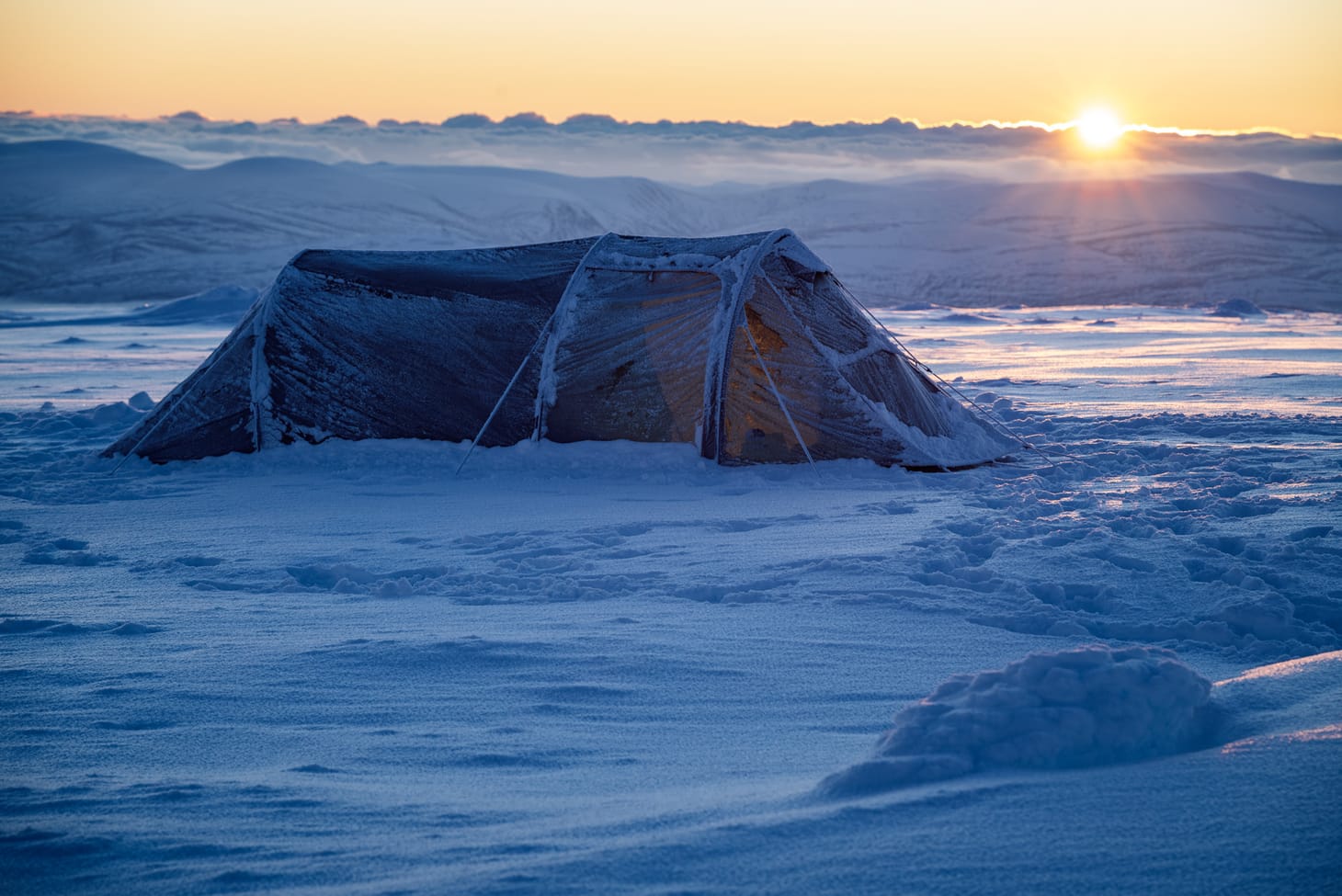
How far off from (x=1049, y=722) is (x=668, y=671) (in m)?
1.45

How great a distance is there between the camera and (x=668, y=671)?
382cm

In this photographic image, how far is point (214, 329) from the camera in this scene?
20156 millimetres

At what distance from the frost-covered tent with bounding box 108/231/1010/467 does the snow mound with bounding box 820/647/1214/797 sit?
4.75 metres

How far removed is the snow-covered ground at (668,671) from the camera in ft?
7.72

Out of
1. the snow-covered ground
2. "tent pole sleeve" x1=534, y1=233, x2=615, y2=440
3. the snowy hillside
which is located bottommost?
the snow-covered ground

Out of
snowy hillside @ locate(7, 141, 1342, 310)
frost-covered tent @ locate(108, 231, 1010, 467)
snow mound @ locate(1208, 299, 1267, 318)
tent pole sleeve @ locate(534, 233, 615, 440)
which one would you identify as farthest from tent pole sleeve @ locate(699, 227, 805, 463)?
snowy hillside @ locate(7, 141, 1342, 310)

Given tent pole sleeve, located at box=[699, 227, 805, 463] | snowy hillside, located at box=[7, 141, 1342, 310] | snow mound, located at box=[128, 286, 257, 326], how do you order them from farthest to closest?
snowy hillside, located at box=[7, 141, 1342, 310] → snow mound, located at box=[128, 286, 257, 326] → tent pole sleeve, located at box=[699, 227, 805, 463]

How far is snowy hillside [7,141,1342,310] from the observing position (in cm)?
3519

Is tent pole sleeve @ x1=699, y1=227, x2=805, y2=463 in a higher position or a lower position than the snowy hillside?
lower

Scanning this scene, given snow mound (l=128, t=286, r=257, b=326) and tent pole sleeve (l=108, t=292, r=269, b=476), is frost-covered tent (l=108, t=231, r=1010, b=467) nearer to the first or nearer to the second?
tent pole sleeve (l=108, t=292, r=269, b=476)

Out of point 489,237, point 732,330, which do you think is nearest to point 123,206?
point 489,237

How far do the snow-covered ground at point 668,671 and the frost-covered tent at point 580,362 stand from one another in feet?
0.81

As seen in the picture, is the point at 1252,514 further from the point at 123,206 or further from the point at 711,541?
the point at 123,206

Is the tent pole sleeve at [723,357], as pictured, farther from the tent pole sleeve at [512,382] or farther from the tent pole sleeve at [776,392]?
the tent pole sleeve at [512,382]
